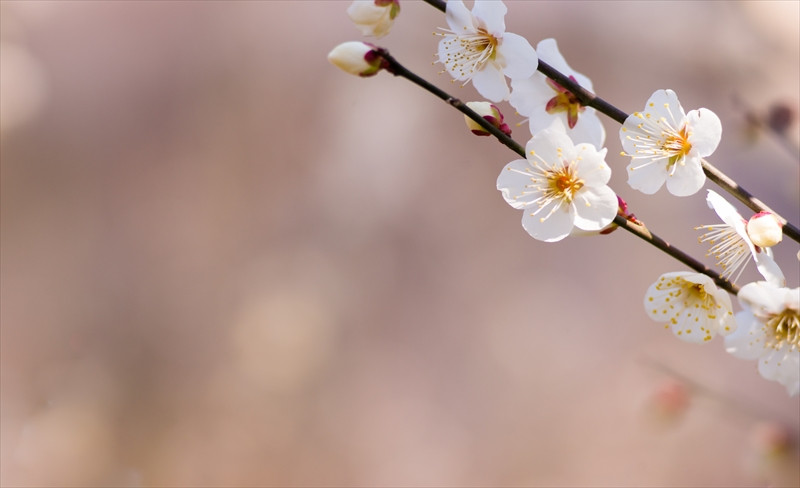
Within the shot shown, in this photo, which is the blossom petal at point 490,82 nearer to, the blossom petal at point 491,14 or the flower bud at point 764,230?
the blossom petal at point 491,14

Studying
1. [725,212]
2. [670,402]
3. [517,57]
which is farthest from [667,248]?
[670,402]

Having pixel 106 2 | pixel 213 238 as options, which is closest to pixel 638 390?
pixel 213 238

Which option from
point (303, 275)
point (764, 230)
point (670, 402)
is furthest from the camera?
point (303, 275)

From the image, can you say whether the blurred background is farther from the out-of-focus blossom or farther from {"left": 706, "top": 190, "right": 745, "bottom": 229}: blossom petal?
{"left": 706, "top": 190, "right": 745, "bottom": 229}: blossom petal

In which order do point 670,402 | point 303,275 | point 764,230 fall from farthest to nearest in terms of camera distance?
point 303,275, point 670,402, point 764,230

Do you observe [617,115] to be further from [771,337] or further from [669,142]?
[771,337]

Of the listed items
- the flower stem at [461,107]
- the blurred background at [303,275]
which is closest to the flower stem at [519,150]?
the flower stem at [461,107]

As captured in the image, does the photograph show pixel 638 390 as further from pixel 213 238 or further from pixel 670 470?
pixel 213 238
